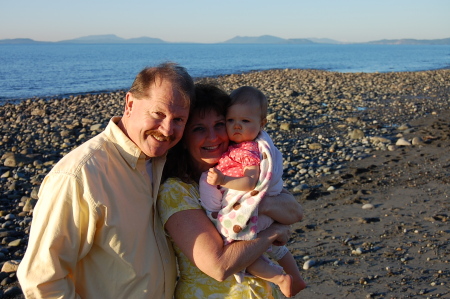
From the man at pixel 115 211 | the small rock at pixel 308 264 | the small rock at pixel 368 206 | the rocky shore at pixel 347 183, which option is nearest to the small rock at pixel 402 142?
the rocky shore at pixel 347 183

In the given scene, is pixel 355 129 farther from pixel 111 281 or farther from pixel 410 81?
pixel 410 81

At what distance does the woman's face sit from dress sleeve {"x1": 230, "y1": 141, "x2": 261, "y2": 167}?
0.11 m

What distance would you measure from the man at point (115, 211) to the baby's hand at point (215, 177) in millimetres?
308

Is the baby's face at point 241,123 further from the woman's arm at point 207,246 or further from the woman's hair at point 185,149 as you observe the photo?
the woman's arm at point 207,246

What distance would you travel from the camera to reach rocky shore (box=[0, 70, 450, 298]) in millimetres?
5438

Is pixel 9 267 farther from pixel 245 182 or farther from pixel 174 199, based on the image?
pixel 245 182

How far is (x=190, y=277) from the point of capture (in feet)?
9.56

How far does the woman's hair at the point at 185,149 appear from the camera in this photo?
302 cm

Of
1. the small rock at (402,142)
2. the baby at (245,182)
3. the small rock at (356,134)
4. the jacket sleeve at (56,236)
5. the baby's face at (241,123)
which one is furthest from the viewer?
the small rock at (356,134)

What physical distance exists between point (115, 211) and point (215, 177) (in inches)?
26.4

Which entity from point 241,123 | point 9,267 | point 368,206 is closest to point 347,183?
point 368,206

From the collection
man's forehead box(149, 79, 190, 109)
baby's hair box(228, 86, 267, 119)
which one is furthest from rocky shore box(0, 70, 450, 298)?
man's forehead box(149, 79, 190, 109)

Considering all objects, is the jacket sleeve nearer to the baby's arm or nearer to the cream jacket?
the cream jacket

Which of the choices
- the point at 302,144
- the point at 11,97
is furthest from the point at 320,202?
the point at 11,97
